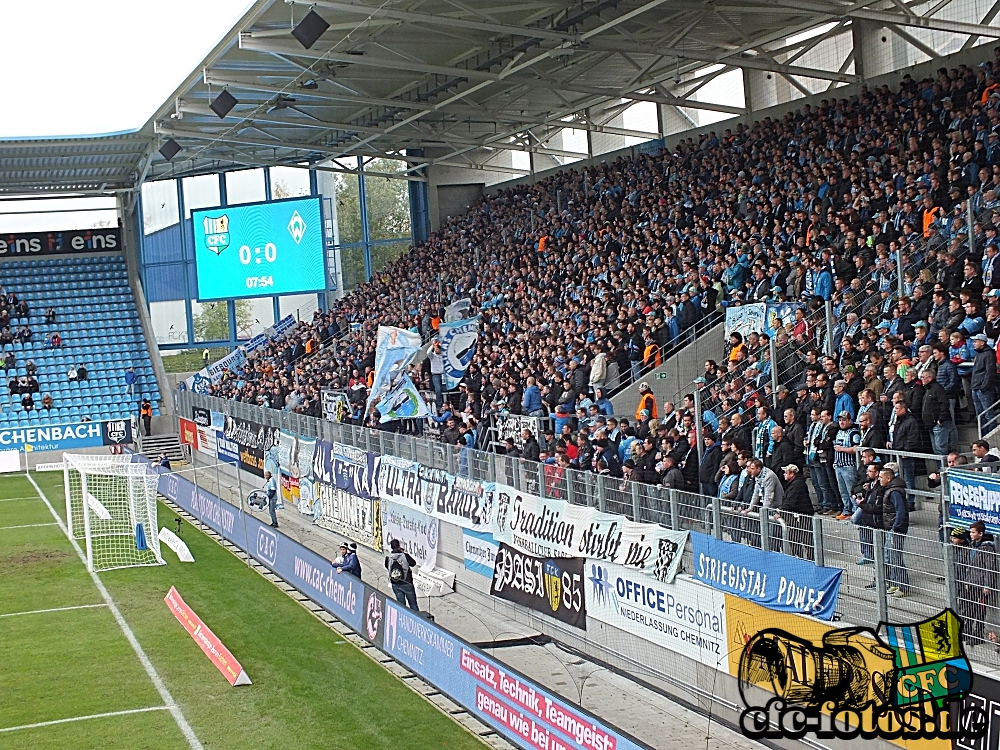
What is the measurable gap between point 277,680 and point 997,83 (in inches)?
575

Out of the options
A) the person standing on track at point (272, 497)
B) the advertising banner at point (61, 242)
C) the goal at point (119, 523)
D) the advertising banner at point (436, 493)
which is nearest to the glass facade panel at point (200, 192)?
the advertising banner at point (61, 242)

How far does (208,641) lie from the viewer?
50.2 feet

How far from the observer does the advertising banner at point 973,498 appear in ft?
31.4

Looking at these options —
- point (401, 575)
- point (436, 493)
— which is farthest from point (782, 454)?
point (436, 493)

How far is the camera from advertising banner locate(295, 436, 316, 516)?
979 inches

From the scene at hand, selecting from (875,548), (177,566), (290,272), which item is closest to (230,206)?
(290,272)

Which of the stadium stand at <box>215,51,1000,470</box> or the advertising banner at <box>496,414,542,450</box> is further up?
the stadium stand at <box>215,51,1000,470</box>

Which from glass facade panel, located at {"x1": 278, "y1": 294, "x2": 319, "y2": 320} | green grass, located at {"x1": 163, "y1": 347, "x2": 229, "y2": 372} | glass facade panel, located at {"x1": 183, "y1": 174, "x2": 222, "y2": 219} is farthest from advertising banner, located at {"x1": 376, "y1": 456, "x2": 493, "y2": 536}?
glass facade panel, located at {"x1": 183, "y1": 174, "x2": 222, "y2": 219}

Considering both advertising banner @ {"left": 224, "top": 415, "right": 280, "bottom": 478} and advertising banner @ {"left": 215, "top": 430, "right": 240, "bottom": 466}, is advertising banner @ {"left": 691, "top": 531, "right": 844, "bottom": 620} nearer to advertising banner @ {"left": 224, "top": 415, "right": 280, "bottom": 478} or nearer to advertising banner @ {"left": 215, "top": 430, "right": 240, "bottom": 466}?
advertising banner @ {"left": 224, "top": 415, "right": 280, "bottom": 478}

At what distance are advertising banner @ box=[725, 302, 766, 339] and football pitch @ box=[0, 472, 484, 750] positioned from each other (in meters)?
8.04

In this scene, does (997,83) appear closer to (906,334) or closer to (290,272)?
(906,334)

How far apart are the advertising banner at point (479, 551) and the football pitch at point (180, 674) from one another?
264 cm

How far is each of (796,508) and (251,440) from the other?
64.2 feet

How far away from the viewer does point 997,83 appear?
18.5 m
